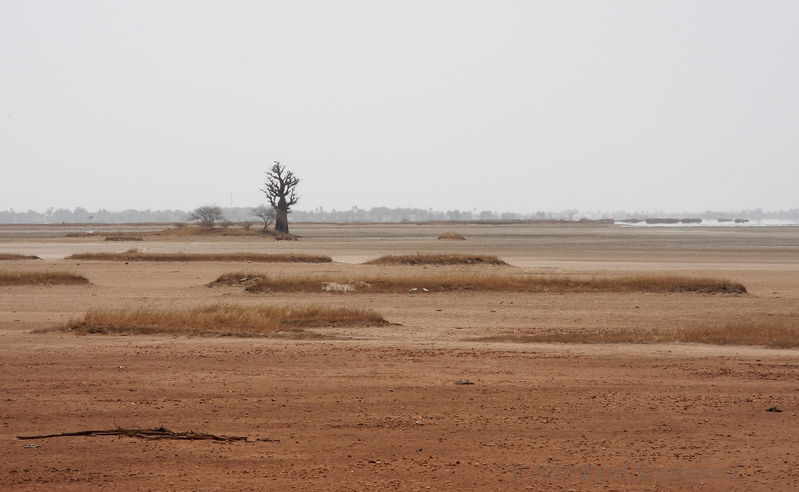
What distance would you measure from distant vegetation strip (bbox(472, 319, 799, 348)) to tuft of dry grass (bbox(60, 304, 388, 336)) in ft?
11.6

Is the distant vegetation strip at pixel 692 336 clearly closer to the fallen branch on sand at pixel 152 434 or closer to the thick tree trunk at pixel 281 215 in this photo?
the fallen branch on sand at pixel 152 434

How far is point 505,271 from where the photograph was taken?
110ft

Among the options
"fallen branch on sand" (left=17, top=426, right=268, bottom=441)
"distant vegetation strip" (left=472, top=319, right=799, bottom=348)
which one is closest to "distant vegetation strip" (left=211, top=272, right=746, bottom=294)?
"distant vegetation strip" (left=472, top=319, right=799, bottom=348)

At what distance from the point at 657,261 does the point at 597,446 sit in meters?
38.4

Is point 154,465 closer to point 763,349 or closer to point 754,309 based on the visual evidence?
point 763,349

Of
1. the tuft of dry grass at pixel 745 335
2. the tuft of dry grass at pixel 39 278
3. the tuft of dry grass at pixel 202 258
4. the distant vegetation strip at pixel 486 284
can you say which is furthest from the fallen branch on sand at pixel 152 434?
the tuft of dry grass at pixel 202 258

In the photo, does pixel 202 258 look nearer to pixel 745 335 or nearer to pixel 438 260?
pixel 438 260

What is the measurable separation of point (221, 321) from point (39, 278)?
1407 centimetres

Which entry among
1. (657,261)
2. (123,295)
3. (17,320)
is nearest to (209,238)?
(657,261)

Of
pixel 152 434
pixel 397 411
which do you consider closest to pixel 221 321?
pixel 397 411

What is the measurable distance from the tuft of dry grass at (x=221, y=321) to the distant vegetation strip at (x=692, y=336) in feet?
11.6

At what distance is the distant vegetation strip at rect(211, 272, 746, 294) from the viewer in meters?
25.6

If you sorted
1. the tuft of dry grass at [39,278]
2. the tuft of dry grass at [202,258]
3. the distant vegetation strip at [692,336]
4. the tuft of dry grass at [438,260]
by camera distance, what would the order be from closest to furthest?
the distant vegetation strip at [692,336], the tuft of dry grass at [39,278], the tuft of dry grass at [438,260], the tuft of dry grass at [202,258]

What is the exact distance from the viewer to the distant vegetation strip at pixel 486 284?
25.6m
